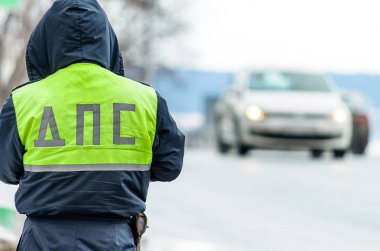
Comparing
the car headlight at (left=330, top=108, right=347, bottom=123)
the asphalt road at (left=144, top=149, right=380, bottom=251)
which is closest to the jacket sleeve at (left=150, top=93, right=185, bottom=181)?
the asphalt road at (left=144, top=149, right=380, bottom=251)

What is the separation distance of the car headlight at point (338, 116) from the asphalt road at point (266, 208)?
0.87 metres

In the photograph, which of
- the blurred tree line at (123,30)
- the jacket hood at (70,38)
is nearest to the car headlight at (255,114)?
the blurred tree line at (123,30)

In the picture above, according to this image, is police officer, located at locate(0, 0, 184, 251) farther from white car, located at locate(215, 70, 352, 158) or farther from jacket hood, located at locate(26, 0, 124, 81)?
white car, located at locate(215, 70, 352, 158)

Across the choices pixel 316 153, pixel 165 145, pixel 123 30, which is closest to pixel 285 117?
pixel 316 153

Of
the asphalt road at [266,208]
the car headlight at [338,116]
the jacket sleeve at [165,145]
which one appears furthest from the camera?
the car headlight at [338,116]

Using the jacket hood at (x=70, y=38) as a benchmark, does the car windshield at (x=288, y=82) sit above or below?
below

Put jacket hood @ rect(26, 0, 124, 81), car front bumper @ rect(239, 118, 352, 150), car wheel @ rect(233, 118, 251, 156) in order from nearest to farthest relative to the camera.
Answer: jacket hood @ rect(26, 0, 124, 81) → car front bumper @ rect(239, 118, 352, 150) → car wheel @ rect(233, 118, 251, 156)

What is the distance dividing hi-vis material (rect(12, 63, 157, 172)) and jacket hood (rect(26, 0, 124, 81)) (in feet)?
0.16

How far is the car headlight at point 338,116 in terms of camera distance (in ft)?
56.7

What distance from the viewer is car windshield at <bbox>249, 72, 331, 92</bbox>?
1842 centimetres

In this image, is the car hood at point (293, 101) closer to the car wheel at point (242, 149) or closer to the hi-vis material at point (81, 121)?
the car wheel at point (242, 149)

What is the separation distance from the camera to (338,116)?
17.3 metres

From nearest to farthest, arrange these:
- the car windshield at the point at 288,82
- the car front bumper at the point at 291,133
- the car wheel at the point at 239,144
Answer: the car front bumper at the point at 291,133, the car wheel at the point at 239,144, the car windshield at the point at 288,82

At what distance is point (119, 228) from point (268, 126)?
544 inches
